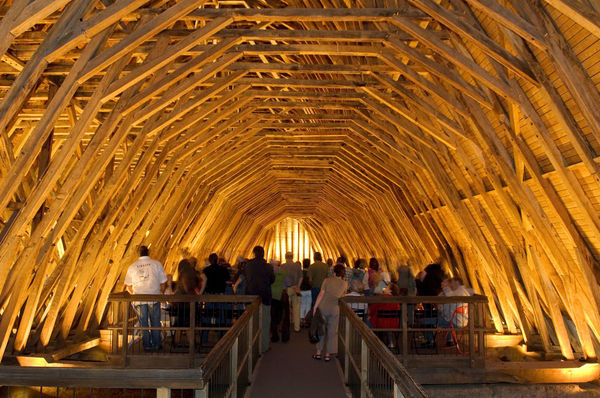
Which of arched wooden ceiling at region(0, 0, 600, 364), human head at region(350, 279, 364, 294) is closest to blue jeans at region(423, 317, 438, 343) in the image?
human head at region(350, 279, 364, 294)

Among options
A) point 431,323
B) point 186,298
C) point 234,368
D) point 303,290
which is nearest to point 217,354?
point 234,368

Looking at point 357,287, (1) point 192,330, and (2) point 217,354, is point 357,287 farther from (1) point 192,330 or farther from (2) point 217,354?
(2) point 217,354

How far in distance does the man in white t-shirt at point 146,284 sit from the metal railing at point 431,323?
2730 mm

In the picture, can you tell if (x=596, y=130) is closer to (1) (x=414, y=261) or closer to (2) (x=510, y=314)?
(2) (x=510, y=314)

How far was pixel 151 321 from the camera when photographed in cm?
921

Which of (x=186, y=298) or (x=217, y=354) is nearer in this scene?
(x=217, y=354)

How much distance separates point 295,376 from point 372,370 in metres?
2.71

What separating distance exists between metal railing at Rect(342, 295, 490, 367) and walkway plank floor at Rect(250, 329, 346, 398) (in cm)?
94

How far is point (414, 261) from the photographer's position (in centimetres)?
1641

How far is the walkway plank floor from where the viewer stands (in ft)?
22.6

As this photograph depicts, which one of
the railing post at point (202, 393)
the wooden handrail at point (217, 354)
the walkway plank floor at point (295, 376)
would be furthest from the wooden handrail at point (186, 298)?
the railing post at point (202, 393)

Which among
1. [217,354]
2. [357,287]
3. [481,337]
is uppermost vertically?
[357,287]

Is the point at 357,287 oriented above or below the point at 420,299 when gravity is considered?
above

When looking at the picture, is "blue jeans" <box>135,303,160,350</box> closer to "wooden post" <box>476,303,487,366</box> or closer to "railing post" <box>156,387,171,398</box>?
"wooden post" <box>476,303,487,366</box>
